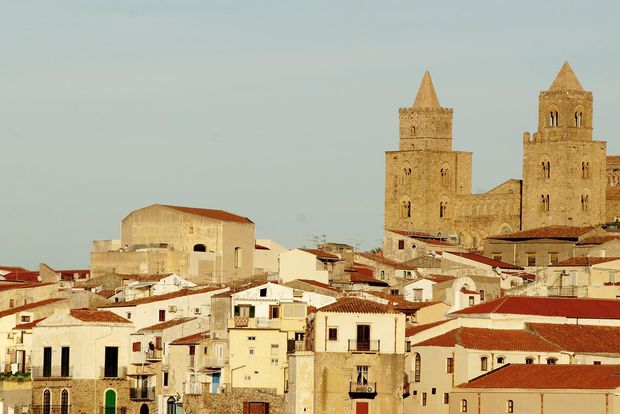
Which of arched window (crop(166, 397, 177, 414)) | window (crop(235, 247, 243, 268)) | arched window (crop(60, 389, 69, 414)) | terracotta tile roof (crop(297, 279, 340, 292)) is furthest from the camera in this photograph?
window (crop(235, 247, 243, 268))

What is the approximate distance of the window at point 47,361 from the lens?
94.4 meters

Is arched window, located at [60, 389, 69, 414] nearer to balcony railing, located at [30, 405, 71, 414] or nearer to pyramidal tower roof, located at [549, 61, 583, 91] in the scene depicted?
balcony railing, located at [30, 405, 71, 414]

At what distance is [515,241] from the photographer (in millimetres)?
132125

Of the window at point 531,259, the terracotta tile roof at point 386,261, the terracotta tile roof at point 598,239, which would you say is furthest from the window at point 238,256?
the terracotta tile roof at point 598,239

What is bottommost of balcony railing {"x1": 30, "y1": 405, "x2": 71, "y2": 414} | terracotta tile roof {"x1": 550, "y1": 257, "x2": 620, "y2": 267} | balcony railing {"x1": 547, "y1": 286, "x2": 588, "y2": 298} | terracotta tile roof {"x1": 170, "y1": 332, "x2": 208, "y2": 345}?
balcony railing {"x1": 30, "y1": 405, "x2": 71, "y2": 414}

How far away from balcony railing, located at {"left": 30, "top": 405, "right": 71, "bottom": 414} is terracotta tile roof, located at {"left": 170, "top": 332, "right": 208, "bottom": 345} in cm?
451

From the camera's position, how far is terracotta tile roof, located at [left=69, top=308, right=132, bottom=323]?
95062mm

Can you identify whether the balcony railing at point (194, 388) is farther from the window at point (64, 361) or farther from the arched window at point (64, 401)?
the window at point (64, 361)

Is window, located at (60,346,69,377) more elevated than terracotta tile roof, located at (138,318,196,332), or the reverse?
terracotta tile roof, located at (138,318,196,332)

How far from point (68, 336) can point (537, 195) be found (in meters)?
61.2

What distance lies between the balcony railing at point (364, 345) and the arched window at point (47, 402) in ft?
43.1

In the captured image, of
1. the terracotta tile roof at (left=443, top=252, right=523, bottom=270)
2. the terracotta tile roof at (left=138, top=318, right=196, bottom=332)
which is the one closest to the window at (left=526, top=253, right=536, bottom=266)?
the terracotta tile roof at (left=443, top=252, right=523, bottom=270)

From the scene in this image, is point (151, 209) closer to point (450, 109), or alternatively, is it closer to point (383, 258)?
point (383, 258)

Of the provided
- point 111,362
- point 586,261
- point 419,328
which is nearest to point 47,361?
point 111,362
